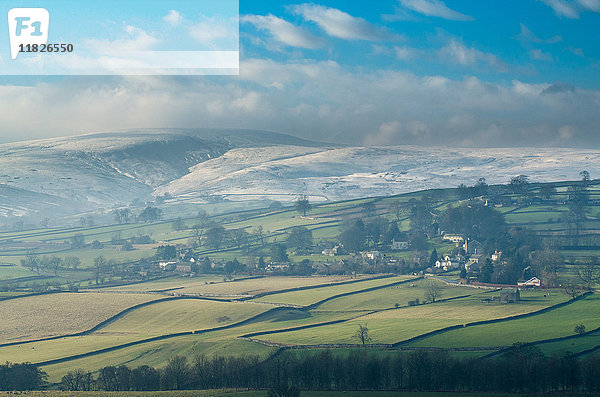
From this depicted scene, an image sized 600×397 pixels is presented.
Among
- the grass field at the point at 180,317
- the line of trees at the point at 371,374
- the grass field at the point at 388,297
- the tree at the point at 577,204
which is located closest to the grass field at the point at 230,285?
the grass field at the point at 180,317

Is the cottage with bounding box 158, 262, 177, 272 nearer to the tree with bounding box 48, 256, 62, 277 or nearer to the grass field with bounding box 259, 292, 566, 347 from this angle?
the tree with bounding box 48, 256, 62, 277

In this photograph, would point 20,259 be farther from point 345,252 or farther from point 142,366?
point 142,366

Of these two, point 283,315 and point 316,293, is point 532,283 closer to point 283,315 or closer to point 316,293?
point 316,293

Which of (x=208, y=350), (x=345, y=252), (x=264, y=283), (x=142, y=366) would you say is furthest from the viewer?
(x=345, y=252)

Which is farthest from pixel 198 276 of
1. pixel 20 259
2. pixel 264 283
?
pixel 20 259

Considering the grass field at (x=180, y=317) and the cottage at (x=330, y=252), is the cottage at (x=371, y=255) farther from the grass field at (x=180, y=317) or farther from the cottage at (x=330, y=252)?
the grass field at (x=180, y=317)

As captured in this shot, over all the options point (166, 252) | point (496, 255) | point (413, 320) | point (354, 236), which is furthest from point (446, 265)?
point (166, 252)

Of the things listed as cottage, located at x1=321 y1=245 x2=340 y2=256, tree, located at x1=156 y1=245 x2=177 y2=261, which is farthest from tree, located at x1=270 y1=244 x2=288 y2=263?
tree, located at x1=156 y1=245 x2=177 y2=261
